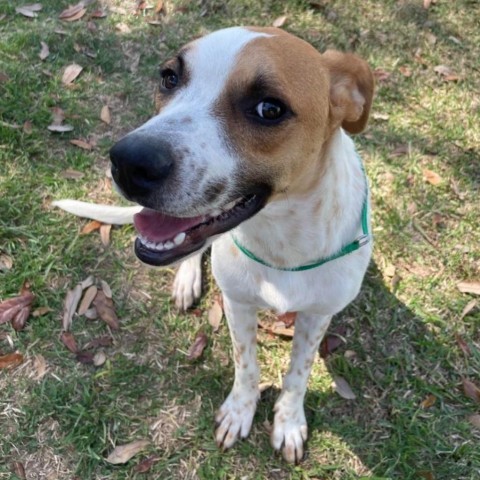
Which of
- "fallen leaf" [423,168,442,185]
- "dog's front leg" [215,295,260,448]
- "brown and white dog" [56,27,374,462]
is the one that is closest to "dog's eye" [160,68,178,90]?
"brown and white dog" [56,27,374,462]

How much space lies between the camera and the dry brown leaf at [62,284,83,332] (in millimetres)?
3676

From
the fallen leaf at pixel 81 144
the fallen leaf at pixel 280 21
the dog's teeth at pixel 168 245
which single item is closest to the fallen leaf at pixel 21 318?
the fallen leaf at pixel 81 144

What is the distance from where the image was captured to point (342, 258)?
260cm

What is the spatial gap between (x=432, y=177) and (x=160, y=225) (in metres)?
2.95

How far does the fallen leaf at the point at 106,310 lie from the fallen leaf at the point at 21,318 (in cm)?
44

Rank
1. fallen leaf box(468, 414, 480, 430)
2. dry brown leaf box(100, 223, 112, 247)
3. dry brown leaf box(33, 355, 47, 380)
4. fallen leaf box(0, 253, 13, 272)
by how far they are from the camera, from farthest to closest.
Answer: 1. dry brown leaf box(100, 223, 112, 247)
2. fallen leaf box(0, 253, 13, 272)
3. dry brown leaf box(33, 355, 47, 380)
4. fallen leaf box(468, 414, 480, 430)

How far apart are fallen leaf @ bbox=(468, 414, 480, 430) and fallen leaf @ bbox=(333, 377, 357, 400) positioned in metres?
0.71

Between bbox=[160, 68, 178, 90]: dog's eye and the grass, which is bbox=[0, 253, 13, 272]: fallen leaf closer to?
the grass

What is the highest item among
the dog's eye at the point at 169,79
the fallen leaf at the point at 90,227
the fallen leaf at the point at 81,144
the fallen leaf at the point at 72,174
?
the dog's eye at the point at 169,79

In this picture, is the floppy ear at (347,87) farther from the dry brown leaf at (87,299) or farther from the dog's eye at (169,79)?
the dry brown leaf at (87,299)

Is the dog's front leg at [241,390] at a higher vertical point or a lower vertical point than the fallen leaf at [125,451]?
higher

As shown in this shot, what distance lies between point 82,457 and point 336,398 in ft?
5.17

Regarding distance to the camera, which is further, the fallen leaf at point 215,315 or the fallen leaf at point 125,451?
the fallen leaf at point 215,315

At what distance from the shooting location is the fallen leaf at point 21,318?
3625mm
